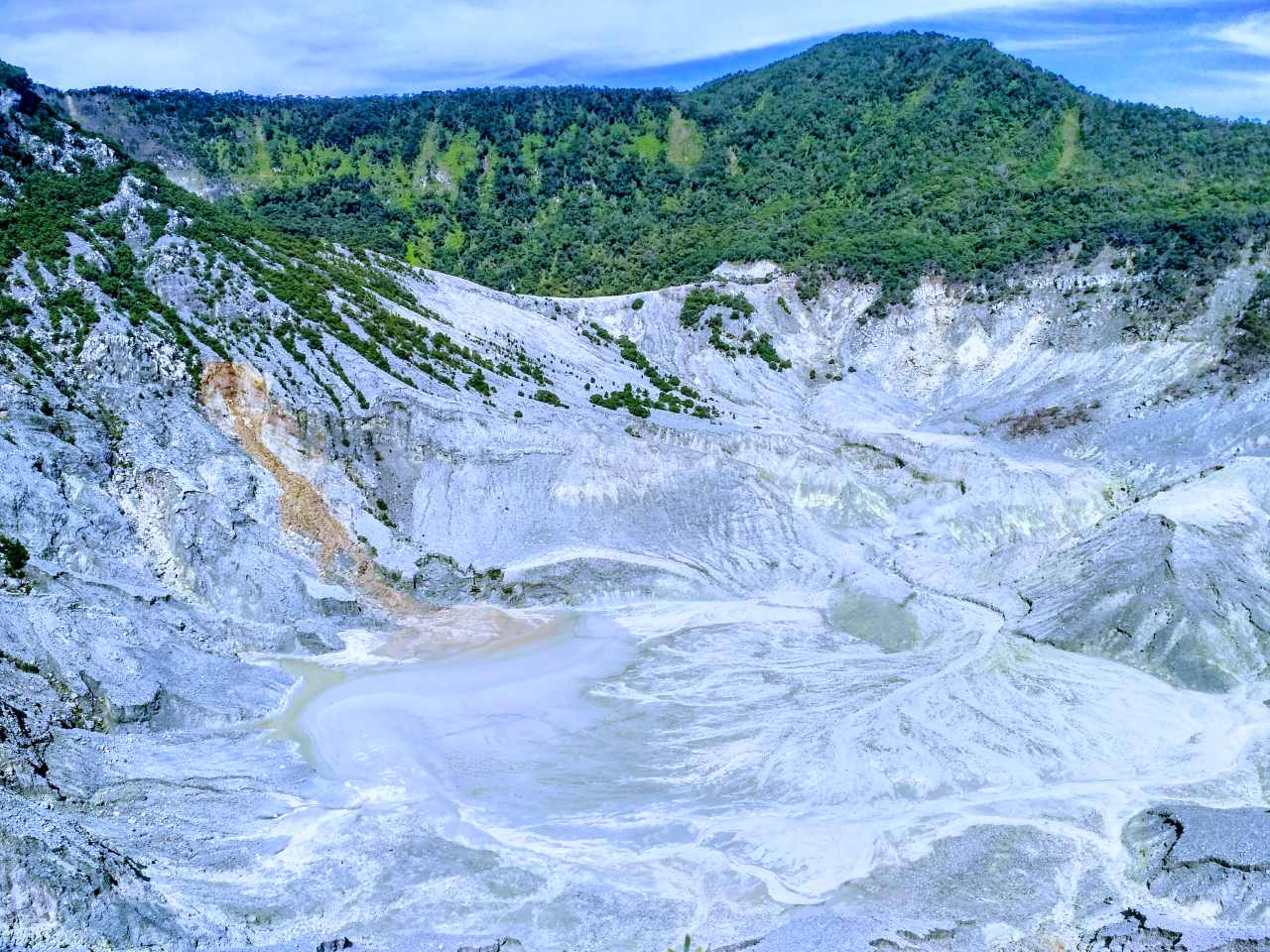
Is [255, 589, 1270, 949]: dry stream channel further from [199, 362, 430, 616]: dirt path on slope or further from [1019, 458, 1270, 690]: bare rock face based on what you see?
[199, 362, 430, 616]: dirt path on slope

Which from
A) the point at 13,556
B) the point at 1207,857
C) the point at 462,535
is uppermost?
the point at 13,556

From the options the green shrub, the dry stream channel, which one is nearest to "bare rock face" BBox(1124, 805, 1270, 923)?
the dry stream channel

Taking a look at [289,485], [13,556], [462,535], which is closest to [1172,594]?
[462,535]

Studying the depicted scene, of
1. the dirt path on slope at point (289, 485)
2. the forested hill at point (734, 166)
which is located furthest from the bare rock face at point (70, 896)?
the forested hill at point (734, 166)

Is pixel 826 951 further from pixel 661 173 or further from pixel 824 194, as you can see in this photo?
pixel 661 173

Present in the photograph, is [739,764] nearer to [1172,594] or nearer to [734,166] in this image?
[1172,594]

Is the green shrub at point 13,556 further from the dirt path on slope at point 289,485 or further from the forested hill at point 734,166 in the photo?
the forested hill at point 734,166
